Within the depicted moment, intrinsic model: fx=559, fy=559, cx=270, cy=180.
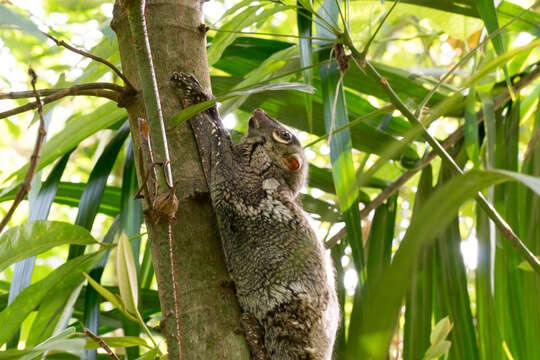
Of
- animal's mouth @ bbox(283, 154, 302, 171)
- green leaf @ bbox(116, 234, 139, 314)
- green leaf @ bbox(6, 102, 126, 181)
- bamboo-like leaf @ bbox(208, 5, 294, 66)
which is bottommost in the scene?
green leaf @ bbox(116, 234, 139, 314)

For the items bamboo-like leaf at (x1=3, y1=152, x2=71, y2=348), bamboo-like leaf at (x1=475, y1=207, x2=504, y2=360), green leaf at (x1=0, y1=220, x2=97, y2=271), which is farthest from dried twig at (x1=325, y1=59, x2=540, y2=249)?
green leaf at (x1=0, y1=220, x2=97, y2=271)

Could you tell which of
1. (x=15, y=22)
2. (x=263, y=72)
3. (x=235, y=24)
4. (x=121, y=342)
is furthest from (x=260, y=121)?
(x=15, y=22)

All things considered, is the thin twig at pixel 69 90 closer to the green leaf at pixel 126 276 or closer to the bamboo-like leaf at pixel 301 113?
the green leaf at pixel 126 276

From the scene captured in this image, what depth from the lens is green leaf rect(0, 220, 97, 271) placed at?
1.42m

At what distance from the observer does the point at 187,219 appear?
5.15ft

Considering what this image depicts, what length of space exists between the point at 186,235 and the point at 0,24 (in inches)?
38.4

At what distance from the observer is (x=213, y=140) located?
2232 millimetres

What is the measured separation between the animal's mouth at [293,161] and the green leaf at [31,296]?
111cm

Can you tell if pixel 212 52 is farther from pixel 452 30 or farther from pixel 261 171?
pixel 452 30

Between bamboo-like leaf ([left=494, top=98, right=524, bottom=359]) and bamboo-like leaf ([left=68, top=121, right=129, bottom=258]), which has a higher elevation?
bamboo-like leaf ([left=68, top=121, right=129, bottom=258])

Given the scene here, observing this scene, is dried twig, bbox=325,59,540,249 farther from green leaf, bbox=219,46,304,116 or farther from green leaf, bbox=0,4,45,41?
green leaf, bbox=0,4,45,41

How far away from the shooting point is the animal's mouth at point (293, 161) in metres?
2.63

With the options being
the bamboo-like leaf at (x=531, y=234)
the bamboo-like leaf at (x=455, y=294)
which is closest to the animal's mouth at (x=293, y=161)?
the bamboo-like leaf at (x=455, y=294)

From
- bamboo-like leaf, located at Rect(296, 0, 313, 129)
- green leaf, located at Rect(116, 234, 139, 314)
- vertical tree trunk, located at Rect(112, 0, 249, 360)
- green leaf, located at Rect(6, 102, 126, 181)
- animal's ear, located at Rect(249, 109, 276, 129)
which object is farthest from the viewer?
animal's ear, located at Rect(249, 109, 276, 129)
